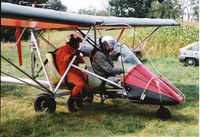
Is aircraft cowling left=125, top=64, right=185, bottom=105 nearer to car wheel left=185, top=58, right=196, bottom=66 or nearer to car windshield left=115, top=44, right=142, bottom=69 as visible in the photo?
car windshield left=115, top=44, right=142, bottom=69

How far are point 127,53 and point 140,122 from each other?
1522 millimetres

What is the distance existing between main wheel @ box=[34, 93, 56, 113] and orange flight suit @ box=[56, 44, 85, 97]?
1.94 feet

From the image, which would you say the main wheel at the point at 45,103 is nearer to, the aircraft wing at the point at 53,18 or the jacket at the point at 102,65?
the jacket at the point at 102,65

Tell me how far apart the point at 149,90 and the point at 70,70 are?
6.10 feet

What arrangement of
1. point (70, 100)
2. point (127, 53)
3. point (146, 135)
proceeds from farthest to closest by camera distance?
point (70, 100) < point (127, 53) < point (146, 135)

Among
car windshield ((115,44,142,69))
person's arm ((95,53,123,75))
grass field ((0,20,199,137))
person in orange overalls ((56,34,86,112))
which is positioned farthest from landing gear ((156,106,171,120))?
person in orange overalls ((56,34,86,112))

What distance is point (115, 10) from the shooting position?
8688 millimetres

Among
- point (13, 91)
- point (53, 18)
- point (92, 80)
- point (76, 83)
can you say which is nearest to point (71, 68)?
point (76, 83)

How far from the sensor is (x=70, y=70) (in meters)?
5.35

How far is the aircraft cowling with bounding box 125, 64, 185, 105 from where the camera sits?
457cm

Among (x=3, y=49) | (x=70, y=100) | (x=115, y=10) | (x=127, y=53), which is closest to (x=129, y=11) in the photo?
(x=115, y=10)

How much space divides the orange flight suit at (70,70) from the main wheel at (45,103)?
591 mm

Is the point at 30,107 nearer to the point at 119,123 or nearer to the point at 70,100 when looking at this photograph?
the point at 70,100

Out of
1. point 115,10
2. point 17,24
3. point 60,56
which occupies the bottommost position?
point 60,56
